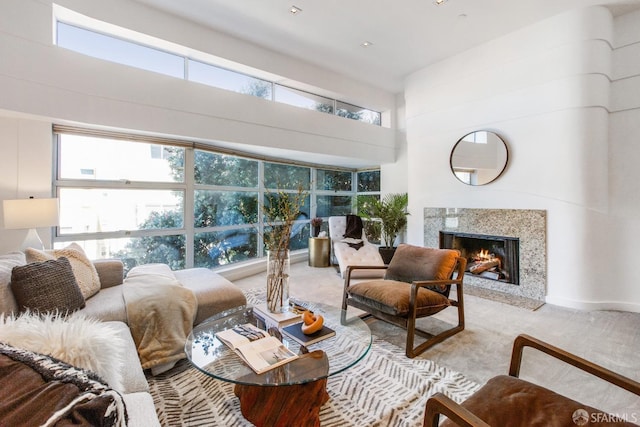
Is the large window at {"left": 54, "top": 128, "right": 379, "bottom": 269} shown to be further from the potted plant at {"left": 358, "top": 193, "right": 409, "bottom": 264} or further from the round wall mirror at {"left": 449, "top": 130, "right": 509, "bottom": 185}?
the round wall mirror at {"left": 449, "top": 130, "right": 509, "bottom": 185}

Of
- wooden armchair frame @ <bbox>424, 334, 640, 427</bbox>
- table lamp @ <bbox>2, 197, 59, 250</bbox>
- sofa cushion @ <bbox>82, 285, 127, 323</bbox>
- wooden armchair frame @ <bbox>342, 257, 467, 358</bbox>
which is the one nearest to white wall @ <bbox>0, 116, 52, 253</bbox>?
table lamp @ <bbox>2, 197, 59, 250</bbox>

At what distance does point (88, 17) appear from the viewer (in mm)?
2963

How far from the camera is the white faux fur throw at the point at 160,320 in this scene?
2.01m

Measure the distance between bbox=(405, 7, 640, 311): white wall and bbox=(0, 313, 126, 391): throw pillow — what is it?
441cm

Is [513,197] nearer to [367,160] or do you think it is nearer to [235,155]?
[367,160]

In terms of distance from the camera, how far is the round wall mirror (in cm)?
403

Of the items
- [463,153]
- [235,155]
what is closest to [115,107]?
[235,155]

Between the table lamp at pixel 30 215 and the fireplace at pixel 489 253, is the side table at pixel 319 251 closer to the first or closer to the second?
the fireplace at pixel 489 253

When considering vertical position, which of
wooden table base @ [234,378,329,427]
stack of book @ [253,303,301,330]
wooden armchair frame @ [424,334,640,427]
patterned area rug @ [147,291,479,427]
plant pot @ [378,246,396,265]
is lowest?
patterned area rug @ [147,291,479,427]

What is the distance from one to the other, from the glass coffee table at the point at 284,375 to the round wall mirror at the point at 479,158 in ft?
11.4

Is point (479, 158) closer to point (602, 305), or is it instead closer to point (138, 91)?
point (602, 305)

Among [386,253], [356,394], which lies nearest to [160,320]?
[356,394]

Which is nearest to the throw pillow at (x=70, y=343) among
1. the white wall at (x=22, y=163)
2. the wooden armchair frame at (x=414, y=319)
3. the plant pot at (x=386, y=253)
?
the wooden armchair frame at (x=414, y=319)

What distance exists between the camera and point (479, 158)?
425cm
